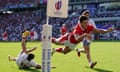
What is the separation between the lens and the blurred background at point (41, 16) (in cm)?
5756

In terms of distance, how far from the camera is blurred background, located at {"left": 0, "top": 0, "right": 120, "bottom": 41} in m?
57.6

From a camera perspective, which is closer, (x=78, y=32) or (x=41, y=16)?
(x=78, y=32)

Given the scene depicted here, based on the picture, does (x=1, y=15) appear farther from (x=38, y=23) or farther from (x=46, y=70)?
(x=46, y=70)

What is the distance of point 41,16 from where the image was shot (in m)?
65.2

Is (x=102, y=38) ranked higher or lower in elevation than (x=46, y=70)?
lower

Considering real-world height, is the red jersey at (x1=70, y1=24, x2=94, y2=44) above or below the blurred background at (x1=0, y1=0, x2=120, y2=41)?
above

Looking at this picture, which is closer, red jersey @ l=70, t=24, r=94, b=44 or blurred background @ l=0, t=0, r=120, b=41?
red jersey @ l=70, t=24, r=94, b=44

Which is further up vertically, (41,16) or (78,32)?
(78,32)

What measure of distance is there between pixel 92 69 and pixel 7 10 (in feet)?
200

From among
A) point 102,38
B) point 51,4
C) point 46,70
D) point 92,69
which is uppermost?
point 51,4

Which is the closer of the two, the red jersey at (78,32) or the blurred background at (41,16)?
the red jersey at (78,32)

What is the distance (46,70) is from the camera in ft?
21.1

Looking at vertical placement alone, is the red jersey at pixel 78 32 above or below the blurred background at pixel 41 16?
above

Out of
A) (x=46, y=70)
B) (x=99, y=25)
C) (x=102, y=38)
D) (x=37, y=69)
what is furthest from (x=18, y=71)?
(x=99, y=25)
